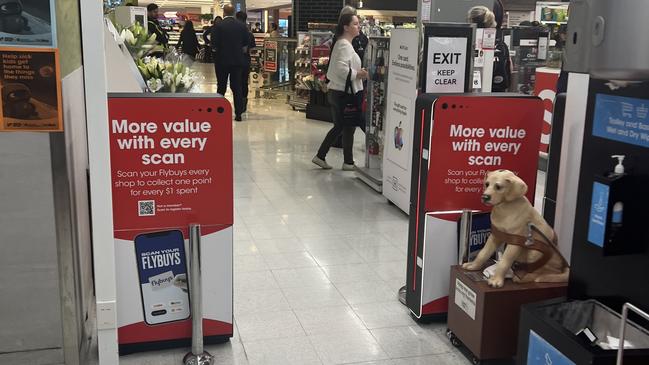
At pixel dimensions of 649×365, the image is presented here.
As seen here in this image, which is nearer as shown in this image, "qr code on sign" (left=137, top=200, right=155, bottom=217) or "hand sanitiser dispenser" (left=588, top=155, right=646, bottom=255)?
"hand sanitiser dispenser" (left=588, top=155, right=646, bottom=255)

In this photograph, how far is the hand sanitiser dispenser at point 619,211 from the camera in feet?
7.14

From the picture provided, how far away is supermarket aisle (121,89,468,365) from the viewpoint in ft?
10.2

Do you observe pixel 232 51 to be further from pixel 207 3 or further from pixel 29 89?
pixel 207 3

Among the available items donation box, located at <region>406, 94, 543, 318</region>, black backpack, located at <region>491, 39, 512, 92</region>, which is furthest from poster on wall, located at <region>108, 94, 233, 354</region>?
black backpack, located at <region>491, 39, 512, 92</region>

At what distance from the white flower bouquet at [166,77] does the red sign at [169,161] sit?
113 cm

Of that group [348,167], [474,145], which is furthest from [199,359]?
[348,167]

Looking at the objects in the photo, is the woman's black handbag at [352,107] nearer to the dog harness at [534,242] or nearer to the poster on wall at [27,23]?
the dog harness at [534,242]

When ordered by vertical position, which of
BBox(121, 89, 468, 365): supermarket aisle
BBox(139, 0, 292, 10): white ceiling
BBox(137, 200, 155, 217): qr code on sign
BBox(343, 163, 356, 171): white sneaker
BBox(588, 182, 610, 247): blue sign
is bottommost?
BBox(121, 89, 468, 365): supermarket aisle

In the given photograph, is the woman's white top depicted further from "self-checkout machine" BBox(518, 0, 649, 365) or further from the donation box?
Answer: "self-checkout machine" BBox(518, 0, 649, 365)

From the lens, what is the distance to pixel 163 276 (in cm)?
296

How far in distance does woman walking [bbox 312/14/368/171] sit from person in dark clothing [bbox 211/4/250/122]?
12.5 feet

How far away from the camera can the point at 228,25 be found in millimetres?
10273

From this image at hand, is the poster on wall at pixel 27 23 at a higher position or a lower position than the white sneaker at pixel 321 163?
higher

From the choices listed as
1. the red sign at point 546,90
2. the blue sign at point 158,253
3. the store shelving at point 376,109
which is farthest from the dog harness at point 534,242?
the red sign at point 546,90
